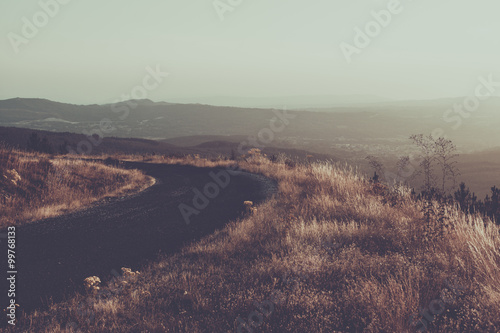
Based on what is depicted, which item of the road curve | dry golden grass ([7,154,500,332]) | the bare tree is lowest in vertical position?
the road curve

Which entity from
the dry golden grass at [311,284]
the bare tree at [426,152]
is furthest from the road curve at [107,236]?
the bare tree at [426,152]

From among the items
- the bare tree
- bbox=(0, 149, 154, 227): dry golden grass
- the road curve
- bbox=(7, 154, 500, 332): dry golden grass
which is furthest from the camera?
bbox=(0, 149, 154, 227): dry golden grass

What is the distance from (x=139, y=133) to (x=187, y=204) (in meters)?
110

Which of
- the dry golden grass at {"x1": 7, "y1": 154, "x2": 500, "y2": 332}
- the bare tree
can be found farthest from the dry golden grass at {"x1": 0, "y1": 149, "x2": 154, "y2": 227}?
the bare tree

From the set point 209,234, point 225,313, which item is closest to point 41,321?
point 225,313

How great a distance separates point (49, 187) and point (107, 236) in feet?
16.0

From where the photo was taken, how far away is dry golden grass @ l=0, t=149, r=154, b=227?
354 inches

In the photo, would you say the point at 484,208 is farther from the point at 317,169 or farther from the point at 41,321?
the point at 41,321

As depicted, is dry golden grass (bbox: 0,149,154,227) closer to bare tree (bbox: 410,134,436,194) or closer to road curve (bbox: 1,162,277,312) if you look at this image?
road curve (bbox: 1,162,277,312)

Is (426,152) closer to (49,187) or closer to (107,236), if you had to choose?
(107,236)

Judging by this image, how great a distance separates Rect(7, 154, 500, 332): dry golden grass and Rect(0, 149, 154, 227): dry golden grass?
5392 millimetres

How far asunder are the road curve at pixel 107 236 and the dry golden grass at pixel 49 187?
0.71 metres

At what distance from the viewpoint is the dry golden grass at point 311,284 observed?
12.0ft

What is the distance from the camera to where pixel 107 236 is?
23.1ft
